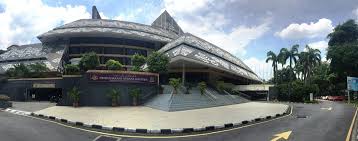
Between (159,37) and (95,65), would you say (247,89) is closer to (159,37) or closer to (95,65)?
(159,37)

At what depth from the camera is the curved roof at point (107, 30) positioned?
72944mm

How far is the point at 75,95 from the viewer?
123ft

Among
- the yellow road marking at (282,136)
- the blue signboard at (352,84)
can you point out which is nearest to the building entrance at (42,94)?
the blue signboard at (352,84)

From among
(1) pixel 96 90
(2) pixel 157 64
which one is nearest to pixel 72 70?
(1) pixel 96 90

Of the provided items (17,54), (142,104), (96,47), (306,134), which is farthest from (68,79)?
(17,54)

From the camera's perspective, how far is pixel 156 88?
43.1 metres

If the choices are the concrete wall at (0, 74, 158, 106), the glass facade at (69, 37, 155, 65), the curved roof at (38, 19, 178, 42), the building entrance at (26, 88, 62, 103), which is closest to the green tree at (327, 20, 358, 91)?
the curved roof at (38, 19, 178, 42)

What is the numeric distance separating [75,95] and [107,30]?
121 ft

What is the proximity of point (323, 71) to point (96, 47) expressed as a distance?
6056 cm

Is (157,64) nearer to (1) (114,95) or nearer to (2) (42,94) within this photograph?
(1) (114,95)

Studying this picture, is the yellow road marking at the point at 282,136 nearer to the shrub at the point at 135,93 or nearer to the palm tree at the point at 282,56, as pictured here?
the shrub at the point at 135,93

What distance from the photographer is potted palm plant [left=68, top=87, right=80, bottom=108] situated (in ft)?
123

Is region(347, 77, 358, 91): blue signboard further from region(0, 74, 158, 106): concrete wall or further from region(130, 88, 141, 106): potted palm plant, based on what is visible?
region(130, 88, 141, 106): potted palm plant

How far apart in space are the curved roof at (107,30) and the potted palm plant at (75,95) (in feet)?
115
